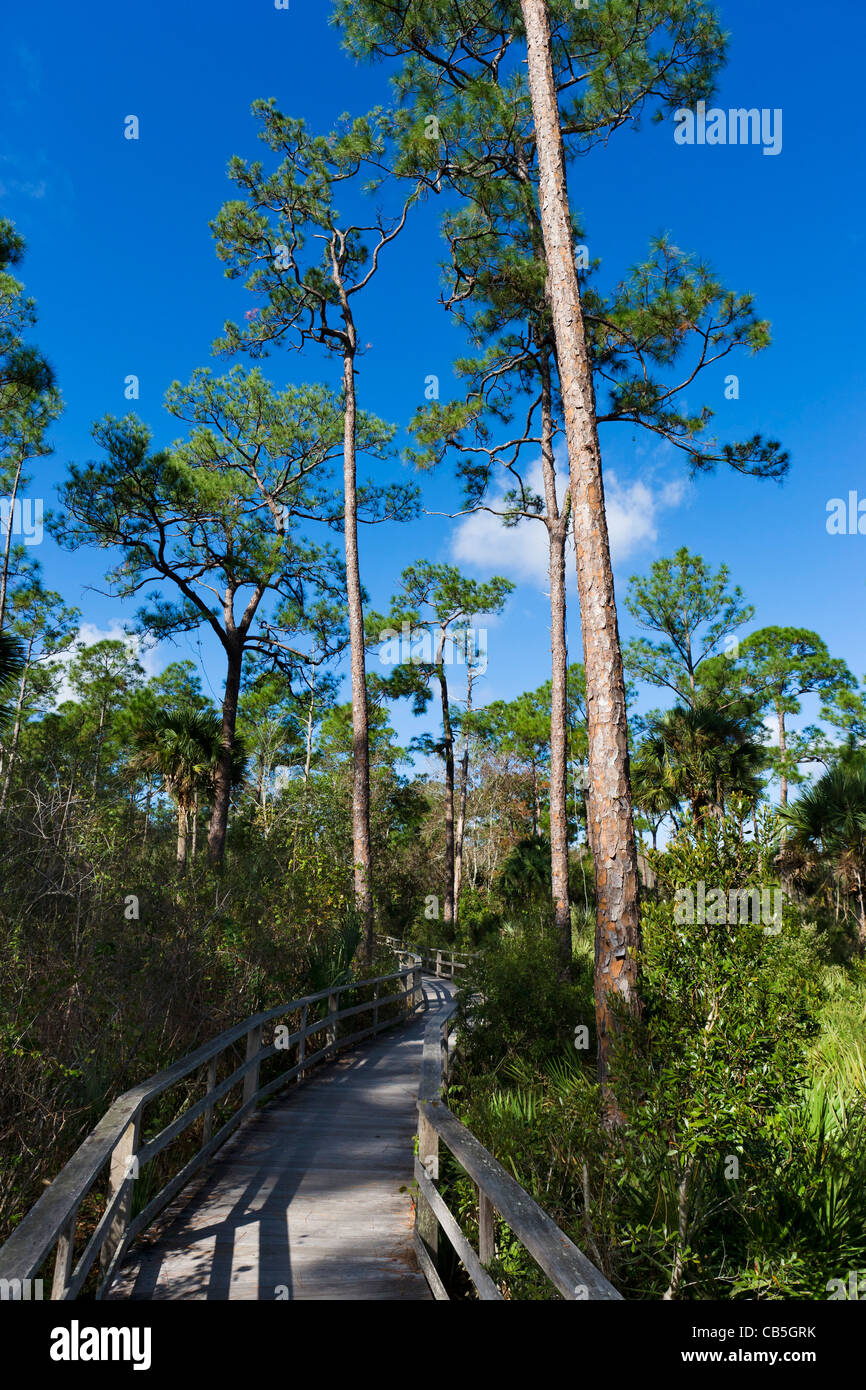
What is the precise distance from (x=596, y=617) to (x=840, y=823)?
13.7m

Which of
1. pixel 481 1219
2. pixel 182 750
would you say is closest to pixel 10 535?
pixel 182 750

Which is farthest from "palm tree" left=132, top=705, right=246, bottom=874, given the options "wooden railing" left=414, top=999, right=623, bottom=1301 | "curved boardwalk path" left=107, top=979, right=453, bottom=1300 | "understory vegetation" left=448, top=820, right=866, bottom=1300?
"understory vegetation" left=448, top=820, right=866, bottom=1300

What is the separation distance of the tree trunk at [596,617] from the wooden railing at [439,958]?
16.7m

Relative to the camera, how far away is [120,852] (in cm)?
800

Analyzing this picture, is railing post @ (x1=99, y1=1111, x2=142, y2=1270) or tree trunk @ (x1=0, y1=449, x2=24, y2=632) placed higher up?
tree trunk @ (x1=0, y1=449, x2=24, y2=632)

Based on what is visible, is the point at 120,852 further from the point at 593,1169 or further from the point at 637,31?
the point at 637,31

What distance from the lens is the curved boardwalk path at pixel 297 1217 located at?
3994 mm

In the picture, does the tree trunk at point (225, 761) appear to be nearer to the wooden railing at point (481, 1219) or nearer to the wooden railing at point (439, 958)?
the wooden railing at point (439, 958)

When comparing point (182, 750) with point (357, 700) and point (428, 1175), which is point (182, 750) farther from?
point (428, 1175)

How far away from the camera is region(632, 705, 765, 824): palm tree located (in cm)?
2022

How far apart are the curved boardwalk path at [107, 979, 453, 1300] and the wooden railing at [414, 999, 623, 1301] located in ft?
0.77

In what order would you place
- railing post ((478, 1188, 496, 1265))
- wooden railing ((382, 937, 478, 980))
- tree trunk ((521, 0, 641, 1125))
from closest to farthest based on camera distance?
railing post ((478, 1188, 496, 1265)) → tree trunk ((521, 0, 641, 1125)) → wooden railing ((382, 937, 478, 980))

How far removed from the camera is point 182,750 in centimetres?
2170

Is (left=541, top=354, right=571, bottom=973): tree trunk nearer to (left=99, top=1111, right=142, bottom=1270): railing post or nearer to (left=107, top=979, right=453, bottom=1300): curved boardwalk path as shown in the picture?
(left=107, top=979, right=453, bottom=1300): curved boardwalk path
